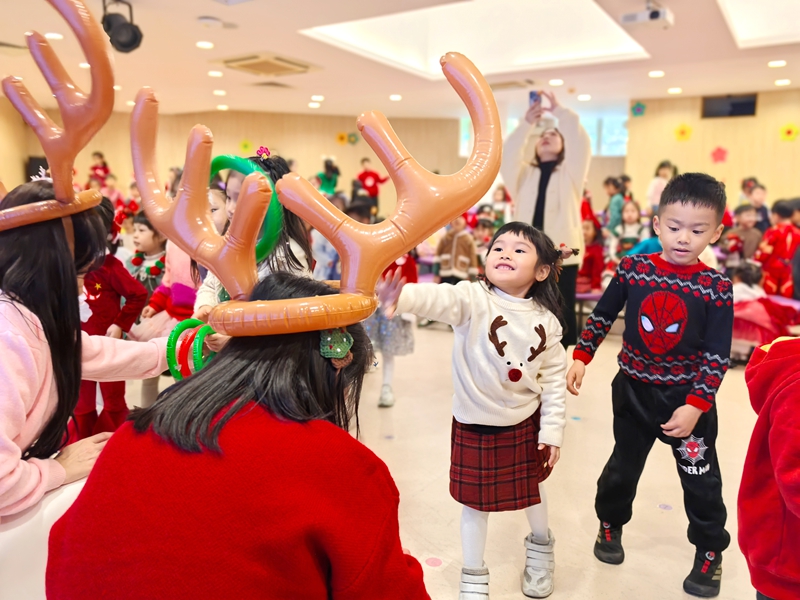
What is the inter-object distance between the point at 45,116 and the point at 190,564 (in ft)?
3.14

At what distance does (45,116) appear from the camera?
1.21 metres

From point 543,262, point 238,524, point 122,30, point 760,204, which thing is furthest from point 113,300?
point 760,204

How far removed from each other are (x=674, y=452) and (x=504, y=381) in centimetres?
56

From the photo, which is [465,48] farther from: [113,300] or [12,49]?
[113,300]

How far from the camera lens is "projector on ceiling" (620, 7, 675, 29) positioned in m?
4.64

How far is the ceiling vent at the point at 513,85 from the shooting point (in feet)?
25.1

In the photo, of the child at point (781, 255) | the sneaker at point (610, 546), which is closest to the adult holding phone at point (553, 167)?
the sneaker at point (610, 546)

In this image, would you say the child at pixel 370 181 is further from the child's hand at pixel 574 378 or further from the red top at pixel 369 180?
the child's hand at pixel 574 378

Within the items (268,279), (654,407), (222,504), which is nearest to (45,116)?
(268,279)

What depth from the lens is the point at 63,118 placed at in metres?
1.17

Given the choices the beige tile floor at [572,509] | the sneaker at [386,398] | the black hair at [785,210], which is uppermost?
the black hair at [785,210]

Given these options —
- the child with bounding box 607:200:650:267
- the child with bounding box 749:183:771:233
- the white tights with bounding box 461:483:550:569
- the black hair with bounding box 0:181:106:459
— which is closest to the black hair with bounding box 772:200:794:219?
the child with bounding box 607:200:650:267

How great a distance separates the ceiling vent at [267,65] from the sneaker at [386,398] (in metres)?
4.61

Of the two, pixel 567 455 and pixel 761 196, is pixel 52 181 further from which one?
pixel 761 196
